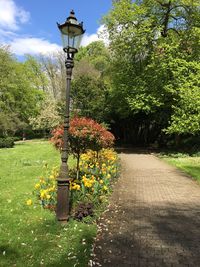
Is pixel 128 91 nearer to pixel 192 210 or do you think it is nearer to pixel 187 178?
pixel 187 178

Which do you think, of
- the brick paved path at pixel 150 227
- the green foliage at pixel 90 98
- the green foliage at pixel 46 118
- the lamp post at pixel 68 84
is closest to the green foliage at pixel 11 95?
the green foliage at pixel 46 118

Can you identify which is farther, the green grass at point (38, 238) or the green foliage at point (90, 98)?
the green foliage at point (90, 98)

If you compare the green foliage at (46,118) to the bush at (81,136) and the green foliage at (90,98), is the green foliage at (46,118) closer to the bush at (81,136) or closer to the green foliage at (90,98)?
the green foliage at (90,98)

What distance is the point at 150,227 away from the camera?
6.84m

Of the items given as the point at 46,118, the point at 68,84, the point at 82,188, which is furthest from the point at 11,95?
the point at 68,84

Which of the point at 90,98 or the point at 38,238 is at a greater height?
the point at 90,98

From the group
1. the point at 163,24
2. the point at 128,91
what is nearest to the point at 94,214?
the point at 128,91

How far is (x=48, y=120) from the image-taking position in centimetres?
4928

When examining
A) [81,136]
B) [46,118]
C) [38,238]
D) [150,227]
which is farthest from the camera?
[46,118]

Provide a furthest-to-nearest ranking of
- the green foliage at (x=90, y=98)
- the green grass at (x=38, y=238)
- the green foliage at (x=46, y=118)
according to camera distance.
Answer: the green foliage at (x=46, y=118)
the green foliage at (x=90, y=98)
the green grass at (x=38, y=238)

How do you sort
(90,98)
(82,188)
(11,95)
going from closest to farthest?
1. (82,188)
2. (90,98)
3. (11,95)

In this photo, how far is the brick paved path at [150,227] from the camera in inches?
208

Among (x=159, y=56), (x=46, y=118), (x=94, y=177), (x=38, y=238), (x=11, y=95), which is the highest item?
(x=159, y=56)

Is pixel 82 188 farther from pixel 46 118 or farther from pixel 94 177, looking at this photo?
pixel 46 118
